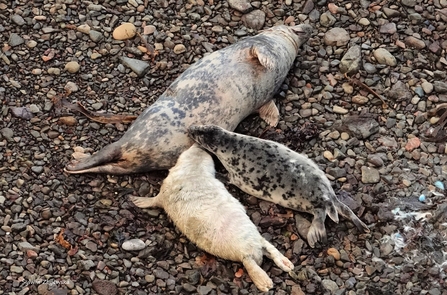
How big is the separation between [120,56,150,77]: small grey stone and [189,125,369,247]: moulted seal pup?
3.23 ft

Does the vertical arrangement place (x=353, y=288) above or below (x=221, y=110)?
below

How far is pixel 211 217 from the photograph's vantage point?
501 centimetres

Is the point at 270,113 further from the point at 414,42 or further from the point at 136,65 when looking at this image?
the point at 414,42

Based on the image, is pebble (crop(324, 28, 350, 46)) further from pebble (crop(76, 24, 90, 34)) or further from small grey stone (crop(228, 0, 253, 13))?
pebble (crop(76, 24, 90, 34))

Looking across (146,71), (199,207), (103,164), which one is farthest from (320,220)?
(146,71)

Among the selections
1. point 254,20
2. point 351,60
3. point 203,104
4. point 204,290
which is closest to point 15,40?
point 203,104

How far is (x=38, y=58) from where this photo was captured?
639 centimetres

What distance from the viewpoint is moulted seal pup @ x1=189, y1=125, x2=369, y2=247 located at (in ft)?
16.8

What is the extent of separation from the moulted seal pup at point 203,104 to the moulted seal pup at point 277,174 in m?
0.19

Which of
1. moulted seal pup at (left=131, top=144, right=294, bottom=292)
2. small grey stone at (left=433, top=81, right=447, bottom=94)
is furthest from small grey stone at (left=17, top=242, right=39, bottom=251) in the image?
small grey stone at (left=433, top=81, right=447, bottom=94)

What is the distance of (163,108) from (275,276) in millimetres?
1502

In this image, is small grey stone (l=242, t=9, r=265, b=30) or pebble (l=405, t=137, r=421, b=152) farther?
small grey stone (l=242, t=9, r=265, b=30)

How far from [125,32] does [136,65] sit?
1.31ft

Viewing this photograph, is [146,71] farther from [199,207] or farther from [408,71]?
[408,71]
